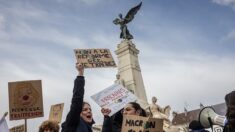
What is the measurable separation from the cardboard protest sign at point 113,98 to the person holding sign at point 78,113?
48 centimetres

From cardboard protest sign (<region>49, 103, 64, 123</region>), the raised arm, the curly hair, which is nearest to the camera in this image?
the raised arm

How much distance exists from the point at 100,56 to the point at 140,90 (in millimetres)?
14621

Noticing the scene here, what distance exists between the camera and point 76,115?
4.16 meters

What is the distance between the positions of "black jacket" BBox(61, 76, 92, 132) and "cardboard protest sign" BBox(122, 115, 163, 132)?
20.2 inches

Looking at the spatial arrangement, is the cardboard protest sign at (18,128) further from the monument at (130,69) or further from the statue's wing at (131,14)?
the statue's wing at (131,14)

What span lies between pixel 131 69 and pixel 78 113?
17085 millimetres

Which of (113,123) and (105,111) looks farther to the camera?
(113,123)

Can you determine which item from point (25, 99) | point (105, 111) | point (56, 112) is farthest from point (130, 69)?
point (105, 111)

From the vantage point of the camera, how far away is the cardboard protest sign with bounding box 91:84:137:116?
5.02 m

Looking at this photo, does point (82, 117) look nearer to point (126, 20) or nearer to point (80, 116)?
point (80, 116)

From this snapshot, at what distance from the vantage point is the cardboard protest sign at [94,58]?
238 inches

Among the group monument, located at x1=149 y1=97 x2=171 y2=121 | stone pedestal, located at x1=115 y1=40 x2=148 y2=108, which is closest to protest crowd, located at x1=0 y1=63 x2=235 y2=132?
monument, located at x1=149 y1=97 x2=171 y2=121

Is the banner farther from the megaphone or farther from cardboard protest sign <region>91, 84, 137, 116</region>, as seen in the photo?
the megaphone

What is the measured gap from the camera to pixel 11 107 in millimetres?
6426
